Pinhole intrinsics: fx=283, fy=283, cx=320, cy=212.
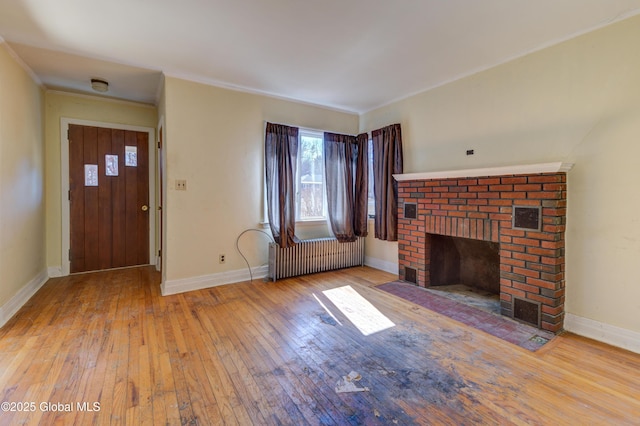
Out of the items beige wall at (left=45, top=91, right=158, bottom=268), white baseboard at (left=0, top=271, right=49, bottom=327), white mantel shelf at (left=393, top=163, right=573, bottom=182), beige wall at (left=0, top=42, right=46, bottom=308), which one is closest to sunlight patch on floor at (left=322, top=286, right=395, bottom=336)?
white mantel shelf at (left=393, top=163, right=573, bottom=182)

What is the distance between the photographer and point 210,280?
359 centimetres

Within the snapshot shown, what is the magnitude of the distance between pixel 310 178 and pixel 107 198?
10.1 feet

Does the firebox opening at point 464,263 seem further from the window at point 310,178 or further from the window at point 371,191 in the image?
the window at point 310,178

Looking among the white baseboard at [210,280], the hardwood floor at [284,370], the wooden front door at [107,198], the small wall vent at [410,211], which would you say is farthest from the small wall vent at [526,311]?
the wooden front door at [107,198]

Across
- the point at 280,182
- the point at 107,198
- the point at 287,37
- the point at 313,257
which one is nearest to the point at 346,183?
the point at 280,182

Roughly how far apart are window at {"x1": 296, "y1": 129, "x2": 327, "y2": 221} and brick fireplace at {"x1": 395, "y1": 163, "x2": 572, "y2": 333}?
163 cm

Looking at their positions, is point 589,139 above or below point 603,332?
above

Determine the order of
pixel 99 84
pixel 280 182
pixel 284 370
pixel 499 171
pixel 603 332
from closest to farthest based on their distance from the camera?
pixel 284 370 < pixel 603 332 < pixel 499 171 < pixel 99 84 < pixel 280 182

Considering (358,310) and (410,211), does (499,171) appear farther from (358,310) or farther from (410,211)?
(358,310)

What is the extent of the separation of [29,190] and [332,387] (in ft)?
13.1

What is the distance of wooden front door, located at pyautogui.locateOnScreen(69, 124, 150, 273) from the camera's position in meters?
4.07

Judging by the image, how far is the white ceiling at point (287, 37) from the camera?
2.08m

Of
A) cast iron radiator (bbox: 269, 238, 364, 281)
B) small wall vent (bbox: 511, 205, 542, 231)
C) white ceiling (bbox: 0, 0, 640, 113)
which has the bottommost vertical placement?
cast iron radiator (bbox: 269, 238, 364, 281)

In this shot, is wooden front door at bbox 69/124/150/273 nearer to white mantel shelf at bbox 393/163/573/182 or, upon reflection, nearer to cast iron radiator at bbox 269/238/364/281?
cast iron radiator at bbox 269/238/364/281
